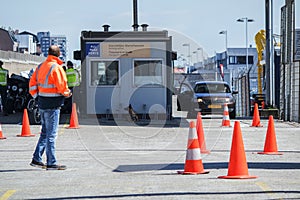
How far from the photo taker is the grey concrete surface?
9.12 m

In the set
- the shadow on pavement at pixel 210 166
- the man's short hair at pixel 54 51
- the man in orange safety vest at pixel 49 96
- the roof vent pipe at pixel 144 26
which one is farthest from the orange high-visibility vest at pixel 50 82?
the roof vent pipe at pixel 144 26

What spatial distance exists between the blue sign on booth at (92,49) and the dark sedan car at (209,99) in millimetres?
5475

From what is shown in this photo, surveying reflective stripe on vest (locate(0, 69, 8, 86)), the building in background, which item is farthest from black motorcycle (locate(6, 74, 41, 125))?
the building in background

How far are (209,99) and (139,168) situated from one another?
695 inches

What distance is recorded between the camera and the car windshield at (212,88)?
30.4m

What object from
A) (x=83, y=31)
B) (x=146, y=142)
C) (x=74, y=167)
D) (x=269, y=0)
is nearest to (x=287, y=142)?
(x=146, y=142)

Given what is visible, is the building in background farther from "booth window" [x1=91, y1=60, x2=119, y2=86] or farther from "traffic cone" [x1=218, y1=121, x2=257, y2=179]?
"traffic cone" [x1=218, y1=121, x2=257, y2=179]

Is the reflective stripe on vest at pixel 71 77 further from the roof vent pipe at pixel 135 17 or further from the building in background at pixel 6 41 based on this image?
the building in background at pixel 6 41

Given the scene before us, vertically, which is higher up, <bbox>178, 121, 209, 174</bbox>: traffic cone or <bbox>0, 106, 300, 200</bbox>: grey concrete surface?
<bbox>178, 121, 209, 174</bbox>: traffic cone

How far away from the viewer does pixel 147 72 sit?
83.9ft

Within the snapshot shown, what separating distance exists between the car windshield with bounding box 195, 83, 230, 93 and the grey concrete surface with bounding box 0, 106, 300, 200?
9.74m

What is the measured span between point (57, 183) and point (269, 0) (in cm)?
2627

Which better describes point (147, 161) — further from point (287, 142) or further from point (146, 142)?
point (287, 142)

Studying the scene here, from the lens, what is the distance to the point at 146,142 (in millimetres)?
17391
